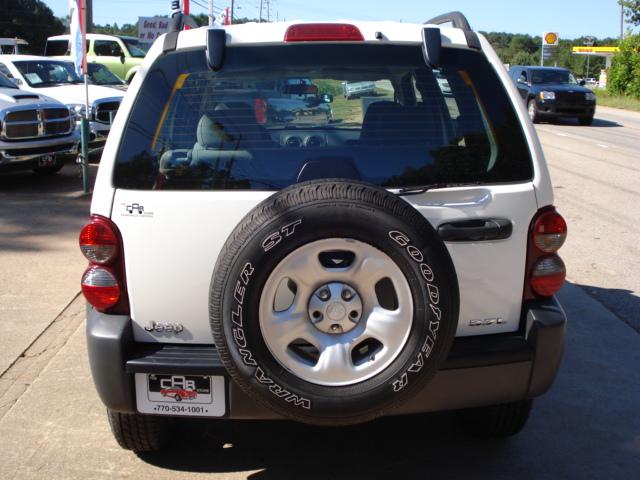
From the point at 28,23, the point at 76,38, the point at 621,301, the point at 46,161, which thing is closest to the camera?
the point at 621,301

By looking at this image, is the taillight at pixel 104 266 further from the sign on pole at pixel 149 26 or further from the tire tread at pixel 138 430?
the sign on pole at pixel 149 26

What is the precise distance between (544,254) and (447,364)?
65 centimetres

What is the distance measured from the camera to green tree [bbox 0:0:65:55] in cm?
6209

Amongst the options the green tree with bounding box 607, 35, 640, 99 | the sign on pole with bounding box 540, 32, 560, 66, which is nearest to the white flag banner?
the green tree with bounding box 607, 35, 640, 99

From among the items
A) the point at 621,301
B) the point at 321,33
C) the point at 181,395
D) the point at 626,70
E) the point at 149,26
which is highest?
the point at 149,26

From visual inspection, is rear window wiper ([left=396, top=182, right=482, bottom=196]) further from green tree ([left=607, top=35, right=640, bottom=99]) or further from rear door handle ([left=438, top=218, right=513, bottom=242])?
green tree ([left=607, top=35, right=640, bottom=99])

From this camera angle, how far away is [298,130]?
3.58 metres

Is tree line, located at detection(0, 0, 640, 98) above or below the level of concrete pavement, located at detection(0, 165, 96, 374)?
above

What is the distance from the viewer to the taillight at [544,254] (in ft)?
10.6

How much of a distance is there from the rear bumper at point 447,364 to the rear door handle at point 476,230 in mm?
379

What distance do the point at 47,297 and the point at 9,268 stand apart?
39.9 inches

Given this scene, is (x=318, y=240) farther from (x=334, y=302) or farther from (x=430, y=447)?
(x=430, y=447)

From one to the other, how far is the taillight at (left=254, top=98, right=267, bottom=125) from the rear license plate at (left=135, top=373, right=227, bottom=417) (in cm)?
112

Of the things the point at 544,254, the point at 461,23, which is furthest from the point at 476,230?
A: the point at 461,23
